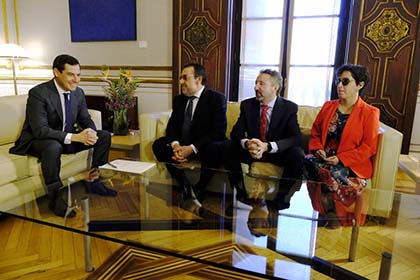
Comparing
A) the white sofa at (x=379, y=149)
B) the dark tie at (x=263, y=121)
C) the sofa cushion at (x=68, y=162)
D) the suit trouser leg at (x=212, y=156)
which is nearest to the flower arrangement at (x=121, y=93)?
the white sofa at (x=379, y=149)

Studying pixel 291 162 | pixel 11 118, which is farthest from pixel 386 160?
pixel 11 118

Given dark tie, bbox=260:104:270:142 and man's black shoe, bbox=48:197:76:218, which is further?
dark tie, bbox=260:104:270:142

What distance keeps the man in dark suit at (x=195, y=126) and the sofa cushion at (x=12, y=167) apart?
0.73m

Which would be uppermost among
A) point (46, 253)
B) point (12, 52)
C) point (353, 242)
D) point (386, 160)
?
point (12, 52)

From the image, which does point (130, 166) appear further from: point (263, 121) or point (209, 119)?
point (263, 121)

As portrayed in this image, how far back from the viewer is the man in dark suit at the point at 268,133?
1770 millimetres

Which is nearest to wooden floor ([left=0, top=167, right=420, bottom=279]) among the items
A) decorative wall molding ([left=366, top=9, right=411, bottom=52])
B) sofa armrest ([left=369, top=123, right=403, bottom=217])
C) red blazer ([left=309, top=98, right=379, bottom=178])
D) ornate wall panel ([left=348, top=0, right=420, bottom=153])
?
sofa armrest ([left=369, top=123, right=403, bottom=217])

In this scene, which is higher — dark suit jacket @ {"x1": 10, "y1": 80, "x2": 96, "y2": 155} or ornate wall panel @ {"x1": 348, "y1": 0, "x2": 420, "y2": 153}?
ornate wall panel @ {"x1": 348, "y1": 0, "x2": 420, "y2": 153}

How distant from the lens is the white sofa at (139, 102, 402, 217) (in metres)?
1.45

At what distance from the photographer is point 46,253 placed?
143cm

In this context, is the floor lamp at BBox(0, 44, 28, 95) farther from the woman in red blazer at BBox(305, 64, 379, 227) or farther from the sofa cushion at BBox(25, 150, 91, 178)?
the woman in red blazer at BBox(305, 64, 379, 227)

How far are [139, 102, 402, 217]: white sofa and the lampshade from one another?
2329 mm

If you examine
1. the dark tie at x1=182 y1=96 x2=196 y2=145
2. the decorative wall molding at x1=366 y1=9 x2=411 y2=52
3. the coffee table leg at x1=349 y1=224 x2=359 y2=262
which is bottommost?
the coffee table leg at x1=349 y1=224 x2=359 y2=262

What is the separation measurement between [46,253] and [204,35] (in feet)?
7.62
